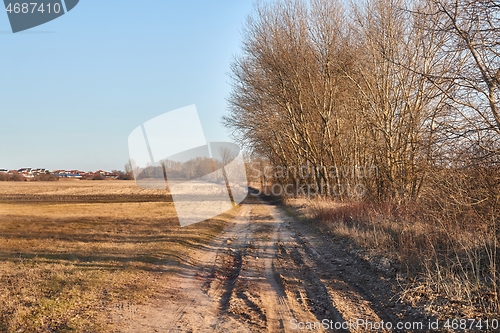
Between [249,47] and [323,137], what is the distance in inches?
318

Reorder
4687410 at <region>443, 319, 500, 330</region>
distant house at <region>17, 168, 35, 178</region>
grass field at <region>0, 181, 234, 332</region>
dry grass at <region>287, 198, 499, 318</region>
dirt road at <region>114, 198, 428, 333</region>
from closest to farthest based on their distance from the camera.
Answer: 4687410 at <region>443, 319, 500, 330</region> < dirt road at <region>114, 198, 428, 333</region> < dry grass at <region>287, 198, 499, 318</region> < grass field at <region>0, 181, 234, 332</region> < distant house at <region>17, 168, 35, 178</region>

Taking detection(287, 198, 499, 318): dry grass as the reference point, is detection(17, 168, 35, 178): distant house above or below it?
above

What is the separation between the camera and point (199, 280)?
8.50 m

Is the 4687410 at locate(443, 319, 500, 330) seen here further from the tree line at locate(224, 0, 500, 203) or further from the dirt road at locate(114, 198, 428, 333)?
the tree line at locate(224, 0, 500, 203)

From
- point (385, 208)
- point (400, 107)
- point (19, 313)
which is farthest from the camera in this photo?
point (400, 107)

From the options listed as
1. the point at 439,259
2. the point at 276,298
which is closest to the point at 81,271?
the point at 276,298

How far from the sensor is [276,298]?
6801 mm

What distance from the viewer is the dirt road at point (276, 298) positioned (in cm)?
554

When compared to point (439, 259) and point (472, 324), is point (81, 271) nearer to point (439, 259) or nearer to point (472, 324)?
point (439, 259)

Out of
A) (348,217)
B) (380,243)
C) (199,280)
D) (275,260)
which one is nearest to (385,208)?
(348,217)

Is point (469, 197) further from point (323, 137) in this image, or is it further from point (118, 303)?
point (323, 137)

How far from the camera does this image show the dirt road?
5.54 meters

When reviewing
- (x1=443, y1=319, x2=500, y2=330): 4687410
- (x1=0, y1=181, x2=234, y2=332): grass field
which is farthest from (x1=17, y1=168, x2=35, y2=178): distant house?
(x1=443, y1=319, x2=500, y2=330): 4687410

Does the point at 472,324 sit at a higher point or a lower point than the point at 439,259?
lower
